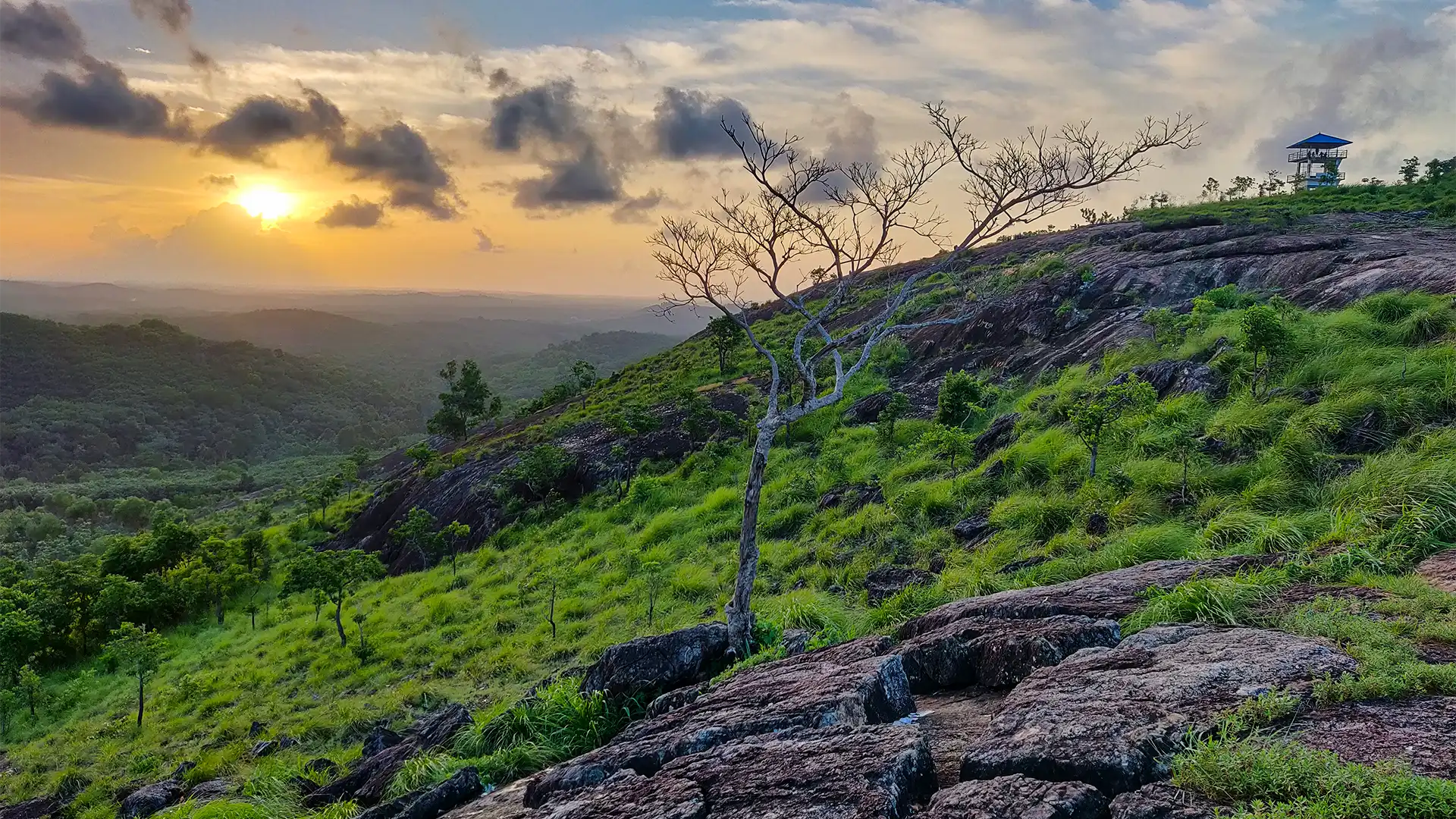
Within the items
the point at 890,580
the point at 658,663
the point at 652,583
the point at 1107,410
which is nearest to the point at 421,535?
the point at 652,583

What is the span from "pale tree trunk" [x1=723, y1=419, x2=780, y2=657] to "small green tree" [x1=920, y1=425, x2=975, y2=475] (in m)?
10.3

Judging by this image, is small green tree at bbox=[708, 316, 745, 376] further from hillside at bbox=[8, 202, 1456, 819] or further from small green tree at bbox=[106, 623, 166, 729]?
small green tree at bbox=[106, 623, 166, 729]

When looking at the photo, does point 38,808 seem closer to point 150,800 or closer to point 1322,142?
point 150,800

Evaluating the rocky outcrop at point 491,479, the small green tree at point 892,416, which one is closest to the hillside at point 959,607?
the rocky outcrop at point 491,479

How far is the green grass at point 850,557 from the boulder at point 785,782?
9.19 feet

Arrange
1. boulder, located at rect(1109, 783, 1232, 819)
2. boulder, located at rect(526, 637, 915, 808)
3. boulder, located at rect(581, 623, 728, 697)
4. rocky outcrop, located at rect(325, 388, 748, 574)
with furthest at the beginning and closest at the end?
1. rocky outcrop, located at rect(325, 388, 748, 574)
2. boulder, located at rect(581, 623, 728, 697)
3. boulder, located at rect(526, 637, 915, 808)
4. boulder, located at rect(1109, 783, 1232, 819)

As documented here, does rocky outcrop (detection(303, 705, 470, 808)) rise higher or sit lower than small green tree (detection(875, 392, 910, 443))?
→ lower

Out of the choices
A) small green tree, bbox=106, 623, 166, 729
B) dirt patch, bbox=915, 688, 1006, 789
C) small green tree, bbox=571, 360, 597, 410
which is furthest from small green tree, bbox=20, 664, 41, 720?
small green tree, bbox=571, 360, 597, 410

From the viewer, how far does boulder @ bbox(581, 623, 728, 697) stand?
9.45m

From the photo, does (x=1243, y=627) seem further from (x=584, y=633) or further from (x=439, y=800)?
(x=584, y=633)

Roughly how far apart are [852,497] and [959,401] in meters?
6.05

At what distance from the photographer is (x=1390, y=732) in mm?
4414

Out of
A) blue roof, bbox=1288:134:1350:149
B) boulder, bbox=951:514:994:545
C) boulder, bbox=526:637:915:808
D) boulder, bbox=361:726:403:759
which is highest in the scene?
blue roof, bbox=1288:134:1350:149

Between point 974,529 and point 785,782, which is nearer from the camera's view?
point 785,782
